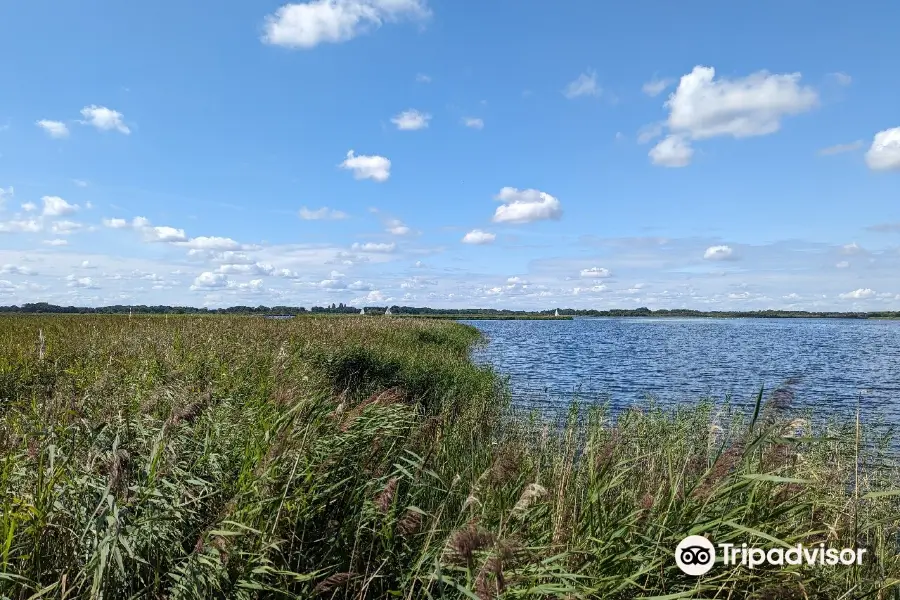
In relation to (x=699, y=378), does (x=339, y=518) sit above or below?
above

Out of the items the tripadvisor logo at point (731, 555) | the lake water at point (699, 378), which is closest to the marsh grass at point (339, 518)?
the tripadvisor logo at point (731, 555)

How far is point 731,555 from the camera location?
3.54 metres

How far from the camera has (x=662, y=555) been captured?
3434mm

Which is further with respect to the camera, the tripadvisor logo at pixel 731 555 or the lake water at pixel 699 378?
the lake water at pixel 699 378

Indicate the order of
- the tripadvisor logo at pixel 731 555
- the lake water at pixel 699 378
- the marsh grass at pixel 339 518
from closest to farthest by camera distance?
the marsh grass at pixel 339 518 < the tripadvisor logo at pixel 731 555 < the lake water at pixel 699 378

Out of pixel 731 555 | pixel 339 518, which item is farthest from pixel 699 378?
pixel 339 518

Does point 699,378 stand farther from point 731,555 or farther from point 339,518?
point 339,518

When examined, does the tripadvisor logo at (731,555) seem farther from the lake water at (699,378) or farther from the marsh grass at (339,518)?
the lake water at (699,378)

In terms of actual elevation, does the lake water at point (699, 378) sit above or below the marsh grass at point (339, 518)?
below

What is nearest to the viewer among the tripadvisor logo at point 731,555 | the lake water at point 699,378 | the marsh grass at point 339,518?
the marsh grass at point 339,518

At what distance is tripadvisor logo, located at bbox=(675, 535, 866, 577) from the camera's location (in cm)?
343

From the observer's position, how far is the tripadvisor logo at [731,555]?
3.43 metres

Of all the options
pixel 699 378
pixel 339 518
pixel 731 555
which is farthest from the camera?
pixel 699 378

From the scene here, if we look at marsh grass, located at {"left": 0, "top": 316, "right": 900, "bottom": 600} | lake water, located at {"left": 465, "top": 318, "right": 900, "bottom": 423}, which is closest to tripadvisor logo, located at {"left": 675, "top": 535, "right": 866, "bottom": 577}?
marsh grass, located at {"left": 0, "top": 316, "right": 900, "bottom": 600}
